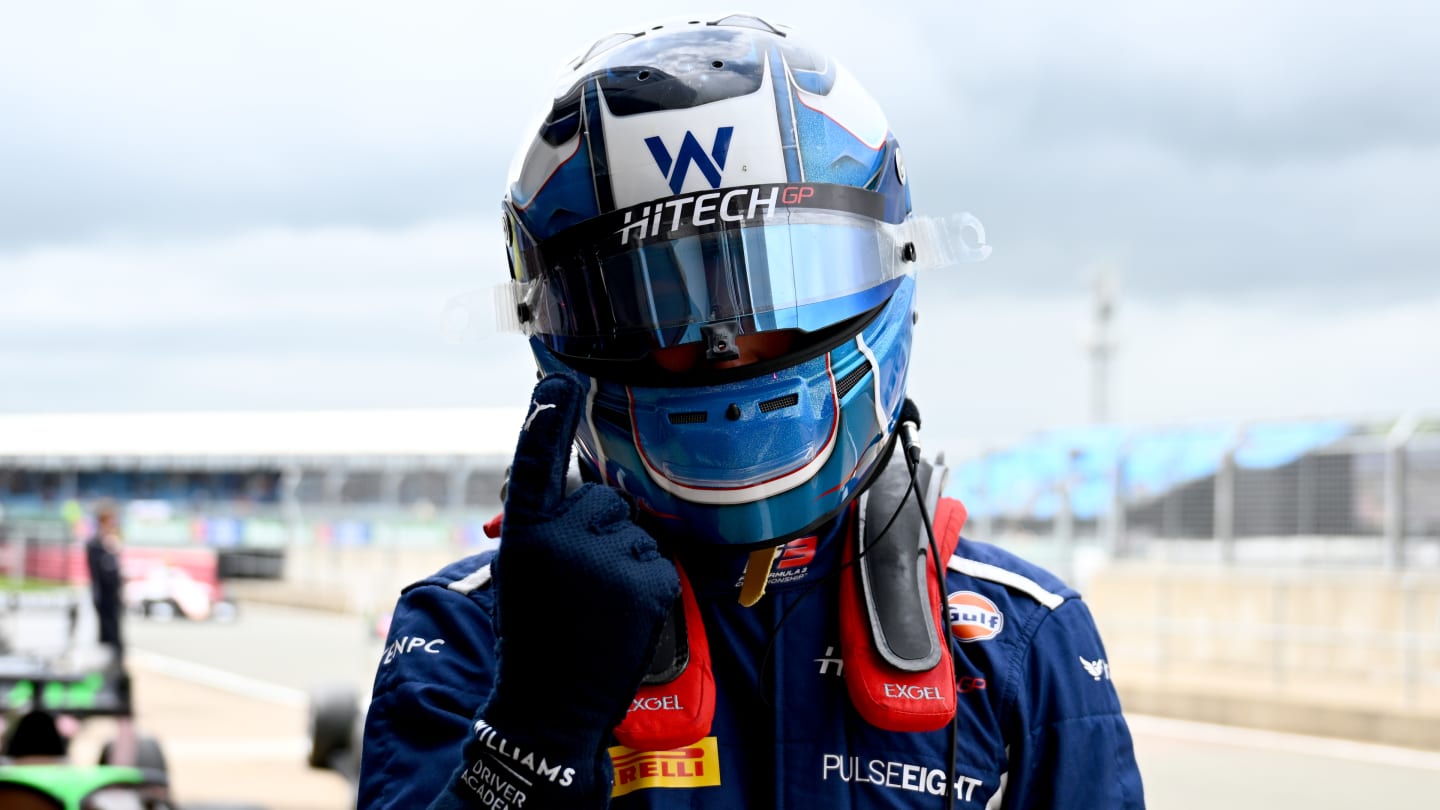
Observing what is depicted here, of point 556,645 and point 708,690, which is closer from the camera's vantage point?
point 556,645

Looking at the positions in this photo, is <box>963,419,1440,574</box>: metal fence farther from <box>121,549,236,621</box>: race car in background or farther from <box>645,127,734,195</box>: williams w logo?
<box>121,549,236,621</box>: race car in background

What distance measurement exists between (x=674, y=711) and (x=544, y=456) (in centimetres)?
35

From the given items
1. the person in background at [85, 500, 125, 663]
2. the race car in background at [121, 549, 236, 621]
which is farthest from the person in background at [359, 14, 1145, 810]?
the race car in background at [121, 549, 236, 621]

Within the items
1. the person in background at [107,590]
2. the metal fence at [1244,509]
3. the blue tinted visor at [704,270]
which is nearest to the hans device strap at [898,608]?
the blue tinted visor at [704,270]

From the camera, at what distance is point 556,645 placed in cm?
157

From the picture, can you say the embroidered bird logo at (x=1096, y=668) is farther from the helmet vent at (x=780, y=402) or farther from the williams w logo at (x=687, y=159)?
the williams w logo at (x=687, y=159)

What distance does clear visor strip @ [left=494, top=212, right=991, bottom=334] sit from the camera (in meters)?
2.05

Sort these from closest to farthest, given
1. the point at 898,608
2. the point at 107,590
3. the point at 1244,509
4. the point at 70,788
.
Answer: the point at 898,608 → the point at 70,788 → the point at 1244,509 → the point at 107,590

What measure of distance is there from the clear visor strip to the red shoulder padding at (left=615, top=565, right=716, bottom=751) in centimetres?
54

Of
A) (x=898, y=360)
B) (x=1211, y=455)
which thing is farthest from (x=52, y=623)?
(x=1211, y=455)

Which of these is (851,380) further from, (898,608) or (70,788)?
(70,788)

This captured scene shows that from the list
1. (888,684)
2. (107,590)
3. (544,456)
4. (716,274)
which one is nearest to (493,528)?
(544,456)

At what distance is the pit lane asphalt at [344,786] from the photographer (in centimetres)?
858

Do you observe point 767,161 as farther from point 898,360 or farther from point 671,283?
point 898,360
